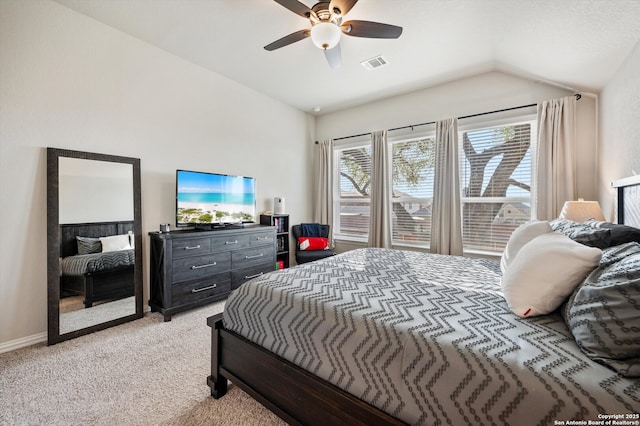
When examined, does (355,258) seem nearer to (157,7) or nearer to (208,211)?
(208,211)

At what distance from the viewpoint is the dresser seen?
2631 mm

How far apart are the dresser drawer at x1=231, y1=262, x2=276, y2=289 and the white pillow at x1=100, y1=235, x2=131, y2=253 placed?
1131 mm

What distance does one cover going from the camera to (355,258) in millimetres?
2287

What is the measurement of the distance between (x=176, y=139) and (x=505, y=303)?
3.44 m

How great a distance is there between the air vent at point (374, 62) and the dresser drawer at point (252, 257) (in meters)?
2.64

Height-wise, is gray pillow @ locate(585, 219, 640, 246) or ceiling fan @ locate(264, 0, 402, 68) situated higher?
ceiling fan @ locate(264, 0, 402, 68)

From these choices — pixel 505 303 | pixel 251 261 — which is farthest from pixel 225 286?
pixel 505 303

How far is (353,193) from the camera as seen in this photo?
4633mm

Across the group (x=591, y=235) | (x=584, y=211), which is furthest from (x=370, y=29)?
(x=584, y=211)

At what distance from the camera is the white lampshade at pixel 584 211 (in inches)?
86.0

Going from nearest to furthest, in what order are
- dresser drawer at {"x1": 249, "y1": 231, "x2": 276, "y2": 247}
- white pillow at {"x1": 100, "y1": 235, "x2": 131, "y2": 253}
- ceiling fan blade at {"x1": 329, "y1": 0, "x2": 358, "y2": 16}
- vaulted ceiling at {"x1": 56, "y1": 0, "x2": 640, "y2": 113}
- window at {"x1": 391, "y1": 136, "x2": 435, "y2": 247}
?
ceiling fan blade at {"x1": 329, "y1": 0, "x2": 358, "y2": 16}, vaulted ceiling at {"x1": 56, "y1": 0, "x2": 640, "y2": 113}, white pillow at {"x1": 100, "y1": 235, "x2": 131, "y2": 253}, dresser drawer at {"x1": 249, "y1": 231, "x2": 276, "y2": 247}, window at {"x1": 391, "y1": 136, "x2": 435, "y2": 247}

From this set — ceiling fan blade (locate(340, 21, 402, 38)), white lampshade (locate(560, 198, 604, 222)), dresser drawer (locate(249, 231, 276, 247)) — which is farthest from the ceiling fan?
dresser drawer (locate(249, 231, 276, 247))

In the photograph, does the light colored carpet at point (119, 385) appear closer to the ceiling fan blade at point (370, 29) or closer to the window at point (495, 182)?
the ceiling fan blade at point (370, 29)

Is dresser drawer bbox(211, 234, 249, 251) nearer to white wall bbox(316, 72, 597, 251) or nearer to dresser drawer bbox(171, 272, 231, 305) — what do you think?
dresser drawer bbox(171, 272, 231, 305)
